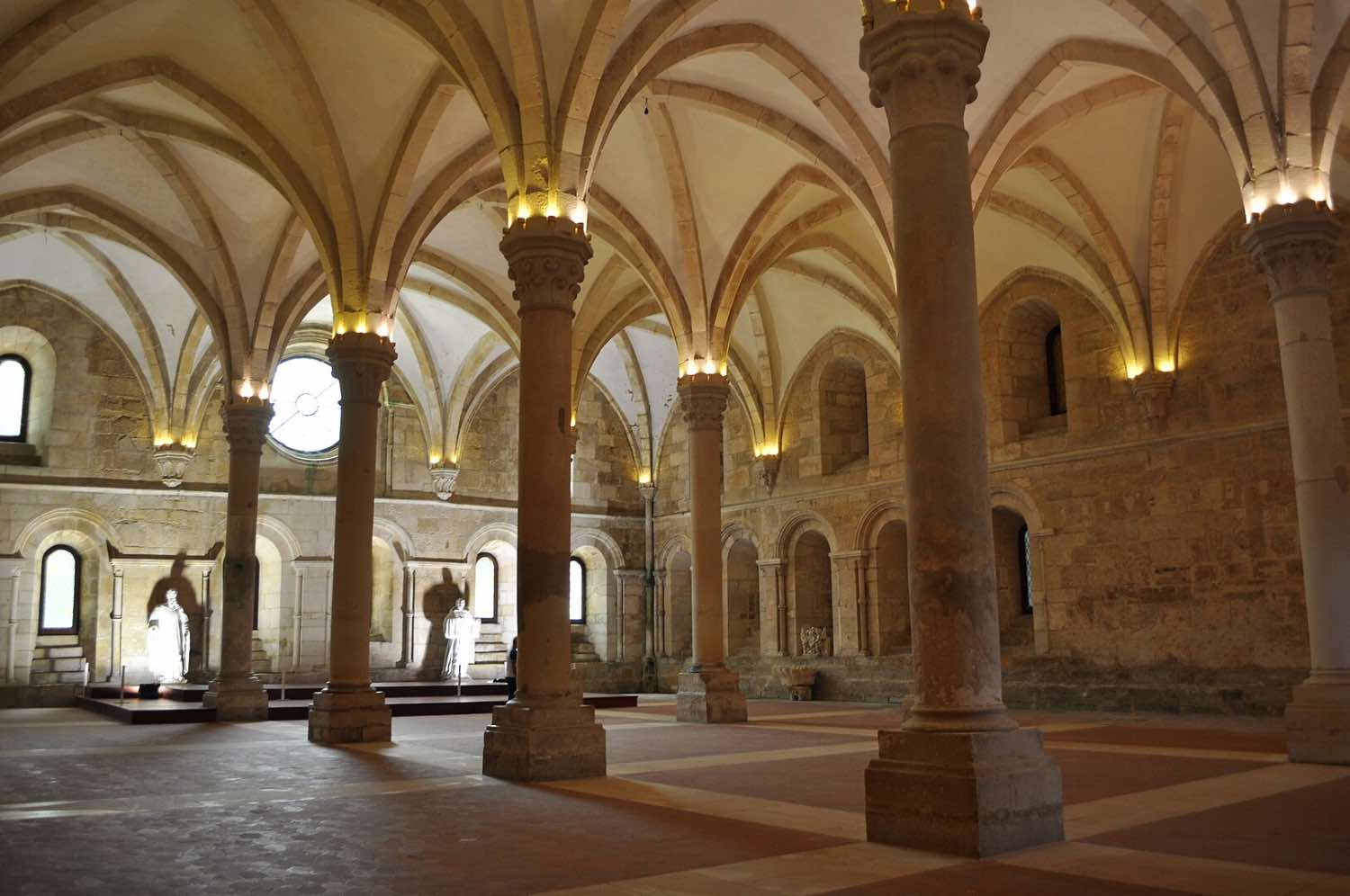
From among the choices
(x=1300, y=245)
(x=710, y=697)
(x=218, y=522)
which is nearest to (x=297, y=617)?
(x=218, y=522)

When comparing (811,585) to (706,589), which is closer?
(706,589)


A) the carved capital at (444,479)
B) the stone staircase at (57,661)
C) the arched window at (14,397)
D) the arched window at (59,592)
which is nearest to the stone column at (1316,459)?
the carved capital at (444,479)

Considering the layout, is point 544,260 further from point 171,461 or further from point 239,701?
point 171,461

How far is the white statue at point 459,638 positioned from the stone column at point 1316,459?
54.3 ft

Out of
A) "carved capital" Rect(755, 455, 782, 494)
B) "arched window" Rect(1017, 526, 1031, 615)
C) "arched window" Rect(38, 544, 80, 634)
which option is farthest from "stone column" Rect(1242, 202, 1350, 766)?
"arched window" Rect(38, 544, 80, 634)

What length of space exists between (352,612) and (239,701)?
4779 millimetres

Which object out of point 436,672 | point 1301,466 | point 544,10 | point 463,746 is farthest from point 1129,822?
point 436,672

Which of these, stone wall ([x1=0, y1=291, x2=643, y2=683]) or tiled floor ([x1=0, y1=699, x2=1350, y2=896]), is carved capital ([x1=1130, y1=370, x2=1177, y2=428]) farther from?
stone wall ([x1=0, y1=291, x2=643, y2=683])

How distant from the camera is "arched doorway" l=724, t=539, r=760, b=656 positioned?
24859 mm

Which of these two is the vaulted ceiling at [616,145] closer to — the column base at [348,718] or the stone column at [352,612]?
the stone column at [352,612]

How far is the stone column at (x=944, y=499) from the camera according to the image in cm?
566

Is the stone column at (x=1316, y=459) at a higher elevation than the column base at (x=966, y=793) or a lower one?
higher

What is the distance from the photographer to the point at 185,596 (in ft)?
74.0

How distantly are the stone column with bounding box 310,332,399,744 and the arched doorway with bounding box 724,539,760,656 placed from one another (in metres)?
12.8
